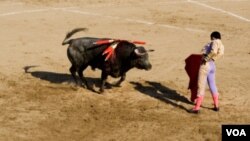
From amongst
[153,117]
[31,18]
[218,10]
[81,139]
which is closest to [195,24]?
[218,10]

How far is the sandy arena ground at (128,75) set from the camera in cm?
1126

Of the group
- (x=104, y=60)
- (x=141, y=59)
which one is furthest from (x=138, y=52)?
(x=104, y=60)

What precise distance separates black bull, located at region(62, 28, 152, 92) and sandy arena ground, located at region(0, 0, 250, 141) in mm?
524

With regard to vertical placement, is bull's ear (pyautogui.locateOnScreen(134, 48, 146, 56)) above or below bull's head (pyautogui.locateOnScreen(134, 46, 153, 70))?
above

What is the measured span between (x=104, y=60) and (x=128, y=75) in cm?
181

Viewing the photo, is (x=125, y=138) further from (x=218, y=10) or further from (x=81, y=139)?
(x=218, y=10)

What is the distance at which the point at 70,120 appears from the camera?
11.6m

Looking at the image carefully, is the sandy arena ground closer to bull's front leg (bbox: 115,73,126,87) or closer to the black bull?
bull's front leg (bbox: 115,73,126,87)

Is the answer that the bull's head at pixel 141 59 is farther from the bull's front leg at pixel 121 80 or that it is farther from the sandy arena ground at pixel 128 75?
the sandy arena ground at pixel 128 75

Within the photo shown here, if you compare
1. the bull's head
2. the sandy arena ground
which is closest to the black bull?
the bull's head

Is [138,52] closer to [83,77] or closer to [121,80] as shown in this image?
[121,80]

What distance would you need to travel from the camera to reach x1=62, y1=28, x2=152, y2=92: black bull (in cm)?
1273

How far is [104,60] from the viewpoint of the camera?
42.2ft

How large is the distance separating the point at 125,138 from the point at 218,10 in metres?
12.2
